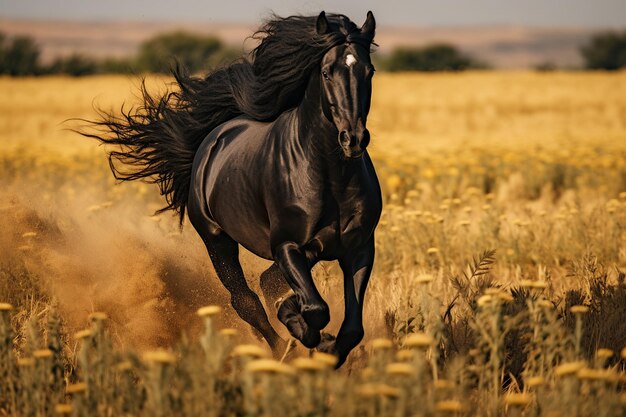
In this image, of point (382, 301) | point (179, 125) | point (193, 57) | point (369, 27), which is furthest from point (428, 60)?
point (369, 27)

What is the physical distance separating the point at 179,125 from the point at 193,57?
6899 centimetres

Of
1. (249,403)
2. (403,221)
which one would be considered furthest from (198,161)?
(249,403)

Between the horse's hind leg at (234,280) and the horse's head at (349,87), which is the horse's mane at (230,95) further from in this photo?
the horse's hind leg at (234,280)

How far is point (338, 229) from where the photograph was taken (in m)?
5.28

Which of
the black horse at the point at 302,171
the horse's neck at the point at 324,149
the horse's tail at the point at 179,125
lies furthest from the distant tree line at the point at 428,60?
the horse's neck at the point at 324,149

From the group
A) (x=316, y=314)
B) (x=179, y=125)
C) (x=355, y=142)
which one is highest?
(x=355, y=142)

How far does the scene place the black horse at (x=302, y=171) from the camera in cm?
503

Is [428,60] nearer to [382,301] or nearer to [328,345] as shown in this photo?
[382,301]

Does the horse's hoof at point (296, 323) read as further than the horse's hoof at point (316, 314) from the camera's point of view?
Yes

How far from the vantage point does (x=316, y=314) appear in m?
5.17

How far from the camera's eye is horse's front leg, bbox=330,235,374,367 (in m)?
5.20

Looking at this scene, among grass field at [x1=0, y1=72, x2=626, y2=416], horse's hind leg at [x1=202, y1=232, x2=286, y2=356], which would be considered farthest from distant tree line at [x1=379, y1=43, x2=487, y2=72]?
horse's hind leg at [x1=202, y1=232, x2=286, y2=356]

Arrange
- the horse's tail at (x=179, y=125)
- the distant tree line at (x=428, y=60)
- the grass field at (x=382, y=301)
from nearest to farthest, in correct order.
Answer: the grass field at (x=382, y=301) → the horse's tail at (x=179, y=125) → the distant tree line at (x=428, y=60)

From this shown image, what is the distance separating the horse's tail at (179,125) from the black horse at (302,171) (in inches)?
17.5
